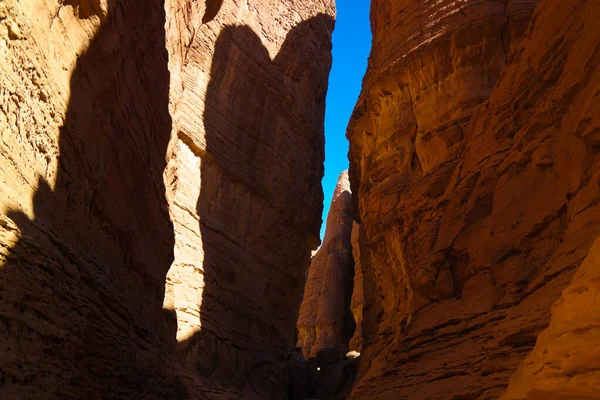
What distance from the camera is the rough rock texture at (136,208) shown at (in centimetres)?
612

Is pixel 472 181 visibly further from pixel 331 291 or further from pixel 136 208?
pixel 331 291

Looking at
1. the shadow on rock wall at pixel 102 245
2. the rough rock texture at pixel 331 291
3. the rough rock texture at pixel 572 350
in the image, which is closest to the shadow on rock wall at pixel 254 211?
the shadow on rock wall at pixel 102 245

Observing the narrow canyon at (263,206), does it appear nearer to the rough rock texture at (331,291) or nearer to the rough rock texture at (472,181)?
the rough rock texture at (472,181)

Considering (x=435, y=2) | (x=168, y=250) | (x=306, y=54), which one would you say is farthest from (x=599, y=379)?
(x=306, y=54)

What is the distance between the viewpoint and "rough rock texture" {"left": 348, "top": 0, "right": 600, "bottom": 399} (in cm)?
844

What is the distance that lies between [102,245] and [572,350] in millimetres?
6909

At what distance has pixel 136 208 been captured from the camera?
1045 centimetres

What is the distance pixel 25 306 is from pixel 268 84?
2120cm

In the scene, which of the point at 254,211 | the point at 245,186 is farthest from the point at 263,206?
the point at 245,186

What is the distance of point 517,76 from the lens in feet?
36.7

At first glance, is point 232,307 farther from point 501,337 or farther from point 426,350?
point 501,337

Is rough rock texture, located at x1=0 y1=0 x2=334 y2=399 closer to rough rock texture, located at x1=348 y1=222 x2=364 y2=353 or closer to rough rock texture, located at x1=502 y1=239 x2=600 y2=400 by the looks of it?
rough rock texture, located at x1=502 y1=239 x2=600 y2=400

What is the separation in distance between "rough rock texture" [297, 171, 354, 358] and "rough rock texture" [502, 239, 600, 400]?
104ft

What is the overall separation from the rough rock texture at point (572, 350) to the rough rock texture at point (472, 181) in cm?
311
